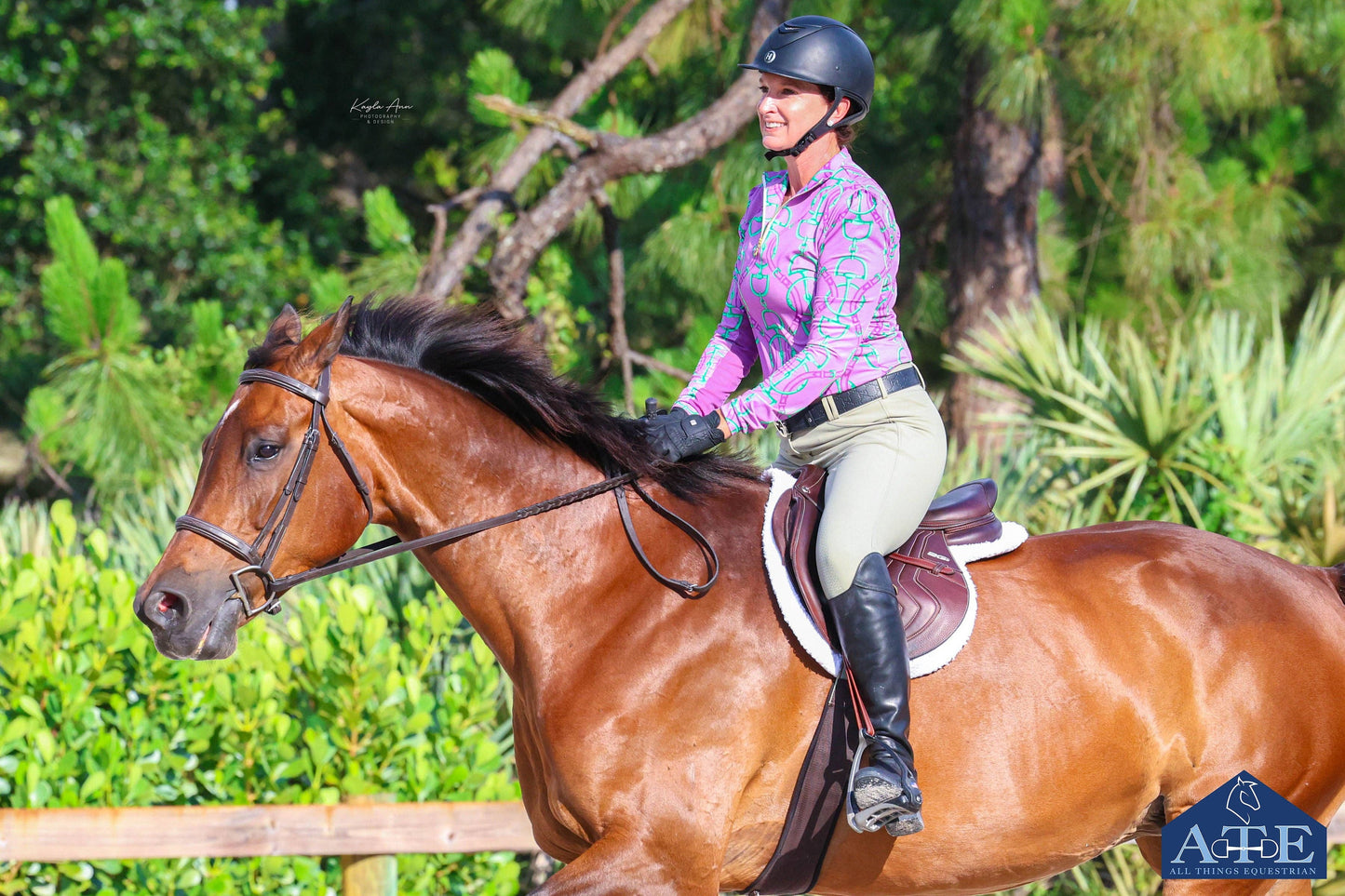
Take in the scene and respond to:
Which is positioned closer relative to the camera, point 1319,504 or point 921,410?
point 921,410

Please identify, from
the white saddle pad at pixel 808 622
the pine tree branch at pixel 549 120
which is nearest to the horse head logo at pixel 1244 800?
the white saddle pad at pixel 808 622

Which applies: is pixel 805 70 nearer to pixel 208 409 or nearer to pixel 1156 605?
pixel 1156 605

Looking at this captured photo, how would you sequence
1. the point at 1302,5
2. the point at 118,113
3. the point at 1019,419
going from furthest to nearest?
the point at 118,113
the point at 1302,5
the point at 1019,419

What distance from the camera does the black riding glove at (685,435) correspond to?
2801 millimetres

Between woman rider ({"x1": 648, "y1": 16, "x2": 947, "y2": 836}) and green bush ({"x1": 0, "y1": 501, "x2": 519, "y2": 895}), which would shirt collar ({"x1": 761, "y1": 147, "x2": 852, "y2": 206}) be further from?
green bush ({"x1": 0, "y1": 501, "x2": 519, "y2": 895})

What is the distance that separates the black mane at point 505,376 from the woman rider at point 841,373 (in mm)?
123

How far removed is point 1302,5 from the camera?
344 inches

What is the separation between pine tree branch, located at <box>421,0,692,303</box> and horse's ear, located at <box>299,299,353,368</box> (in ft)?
13.5

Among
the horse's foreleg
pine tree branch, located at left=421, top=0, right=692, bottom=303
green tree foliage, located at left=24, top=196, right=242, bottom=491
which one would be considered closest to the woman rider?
the horse's foreleg

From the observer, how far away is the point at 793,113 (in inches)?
117

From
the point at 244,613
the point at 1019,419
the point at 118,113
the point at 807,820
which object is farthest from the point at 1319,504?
the point at 118,113

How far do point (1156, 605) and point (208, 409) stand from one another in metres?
6.69

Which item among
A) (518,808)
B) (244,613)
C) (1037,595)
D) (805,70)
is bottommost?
(518,808)

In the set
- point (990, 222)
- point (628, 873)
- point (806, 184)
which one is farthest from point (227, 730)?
point (990, 222)
